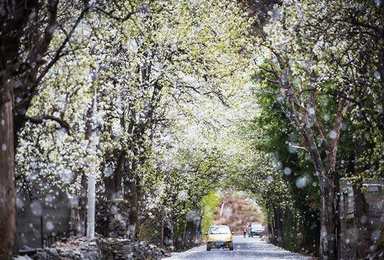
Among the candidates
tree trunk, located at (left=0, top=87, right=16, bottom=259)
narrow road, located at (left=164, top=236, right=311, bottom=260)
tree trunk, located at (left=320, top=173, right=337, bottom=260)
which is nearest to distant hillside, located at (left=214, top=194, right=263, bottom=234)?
narrow road, located at (left=164, top=236, right=311, bottom=260)

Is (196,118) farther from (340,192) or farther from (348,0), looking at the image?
(348,0)

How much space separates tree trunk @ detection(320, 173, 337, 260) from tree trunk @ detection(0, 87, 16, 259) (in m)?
15.8

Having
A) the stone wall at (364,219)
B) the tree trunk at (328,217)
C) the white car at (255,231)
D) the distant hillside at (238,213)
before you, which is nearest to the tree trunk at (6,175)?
the stone wall at (364,219)

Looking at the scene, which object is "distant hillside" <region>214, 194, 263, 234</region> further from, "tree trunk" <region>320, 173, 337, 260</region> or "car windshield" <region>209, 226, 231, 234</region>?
"tree trunk" <region>320, 173, 337, 260</region>

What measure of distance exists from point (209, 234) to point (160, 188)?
590 inches

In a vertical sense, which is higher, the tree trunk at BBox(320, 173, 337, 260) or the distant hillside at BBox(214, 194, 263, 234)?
the distant hillside at BBox(214, 194, 263, 234)

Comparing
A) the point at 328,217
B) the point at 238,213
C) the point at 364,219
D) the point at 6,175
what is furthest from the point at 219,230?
the point at 238,213

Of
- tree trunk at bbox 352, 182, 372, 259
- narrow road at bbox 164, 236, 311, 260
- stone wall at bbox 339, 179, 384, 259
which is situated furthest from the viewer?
narrow road at bbox 164, 236, 311, 260

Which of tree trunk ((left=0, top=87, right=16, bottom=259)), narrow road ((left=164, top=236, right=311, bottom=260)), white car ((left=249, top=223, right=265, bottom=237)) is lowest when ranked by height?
narrow road ((left=164, top=236, right=311, bottom=260))

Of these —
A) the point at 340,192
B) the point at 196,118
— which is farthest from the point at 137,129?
the point at 340,192

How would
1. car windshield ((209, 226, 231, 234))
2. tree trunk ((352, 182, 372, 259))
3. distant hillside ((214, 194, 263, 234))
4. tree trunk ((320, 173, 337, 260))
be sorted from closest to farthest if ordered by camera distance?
tree trunk ((352, 182, 372, 259))
tree trunk ((320, 173, 337, 260))
car windshield ((209, 226, 231, 234))
distant hillside ((214, 194, 263, 234))

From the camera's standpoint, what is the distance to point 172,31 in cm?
2294

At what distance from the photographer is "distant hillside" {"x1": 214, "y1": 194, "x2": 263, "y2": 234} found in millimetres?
143312

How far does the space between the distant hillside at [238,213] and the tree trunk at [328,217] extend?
115788 mm
